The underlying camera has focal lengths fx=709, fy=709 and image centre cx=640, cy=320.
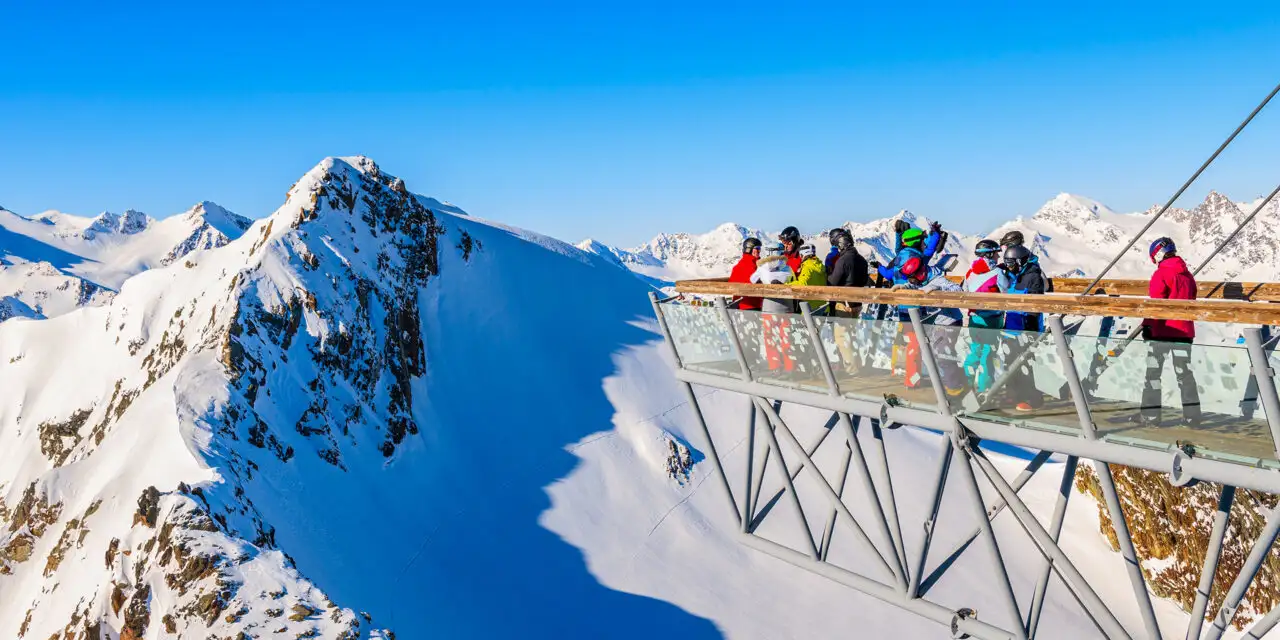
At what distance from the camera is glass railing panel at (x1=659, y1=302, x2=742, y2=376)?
1080 cm

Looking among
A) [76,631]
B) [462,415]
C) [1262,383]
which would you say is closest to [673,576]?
[462,415]

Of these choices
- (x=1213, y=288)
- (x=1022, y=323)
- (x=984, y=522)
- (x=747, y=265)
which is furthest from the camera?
(x=747, y=265)

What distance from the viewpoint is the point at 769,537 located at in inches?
2159

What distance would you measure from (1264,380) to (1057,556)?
2.61 m

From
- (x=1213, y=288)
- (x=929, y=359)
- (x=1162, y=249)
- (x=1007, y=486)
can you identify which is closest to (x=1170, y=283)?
(x=1162, y=249)

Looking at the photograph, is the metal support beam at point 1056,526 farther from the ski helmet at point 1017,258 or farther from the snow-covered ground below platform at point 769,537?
the snow-covered ground below platform at point 769,537

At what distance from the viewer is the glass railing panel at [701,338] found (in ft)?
35.4

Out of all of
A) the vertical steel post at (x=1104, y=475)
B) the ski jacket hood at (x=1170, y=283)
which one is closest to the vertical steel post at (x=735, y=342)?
the vertical steel post at (x=1104, y=475)

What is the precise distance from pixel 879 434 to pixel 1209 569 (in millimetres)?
3741

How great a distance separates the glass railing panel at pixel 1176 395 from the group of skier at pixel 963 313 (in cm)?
2

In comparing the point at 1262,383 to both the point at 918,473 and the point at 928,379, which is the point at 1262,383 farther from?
the point at 918,473

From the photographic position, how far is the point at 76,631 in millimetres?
31188

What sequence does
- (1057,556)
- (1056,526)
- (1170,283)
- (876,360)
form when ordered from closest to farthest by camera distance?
(1057,556), (1170,283), (876,360), (1056,526)

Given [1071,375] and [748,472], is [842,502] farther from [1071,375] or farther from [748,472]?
[1071,375]
